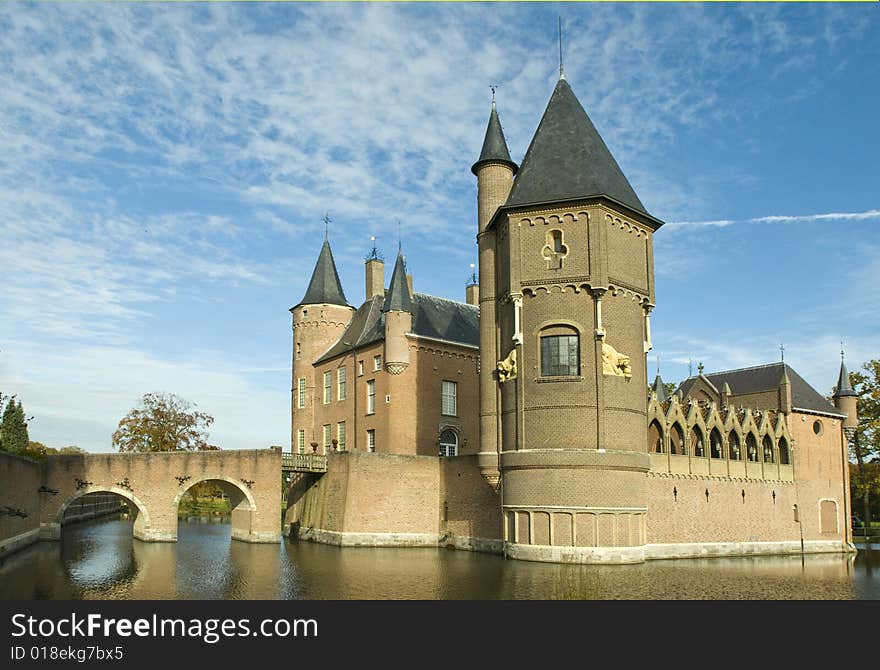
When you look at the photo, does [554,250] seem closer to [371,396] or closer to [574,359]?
[574,359]

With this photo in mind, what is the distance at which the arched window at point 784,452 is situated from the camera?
39.2 metres

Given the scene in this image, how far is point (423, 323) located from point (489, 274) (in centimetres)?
1062

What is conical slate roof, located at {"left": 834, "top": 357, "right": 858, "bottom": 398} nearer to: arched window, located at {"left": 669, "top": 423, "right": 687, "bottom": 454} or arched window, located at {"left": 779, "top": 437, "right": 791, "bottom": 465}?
arched window, located at {"left": 779, "top": 437, "right": 791, "bottom": 465}

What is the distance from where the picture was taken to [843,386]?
143ft

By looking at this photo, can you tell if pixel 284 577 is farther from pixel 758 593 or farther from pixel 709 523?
pixel 709 523

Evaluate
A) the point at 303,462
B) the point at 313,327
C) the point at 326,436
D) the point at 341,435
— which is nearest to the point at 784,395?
the point at 341,435

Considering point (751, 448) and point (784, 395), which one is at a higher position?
point (784, 395)

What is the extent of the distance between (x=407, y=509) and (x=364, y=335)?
12048mm

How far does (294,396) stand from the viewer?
48.9m

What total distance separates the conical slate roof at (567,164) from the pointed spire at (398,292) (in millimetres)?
10663

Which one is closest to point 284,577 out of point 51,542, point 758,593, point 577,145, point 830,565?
point 758,593

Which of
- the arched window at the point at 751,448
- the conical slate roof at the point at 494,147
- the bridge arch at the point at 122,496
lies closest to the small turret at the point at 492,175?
the conical slate roof at the point at 494,147

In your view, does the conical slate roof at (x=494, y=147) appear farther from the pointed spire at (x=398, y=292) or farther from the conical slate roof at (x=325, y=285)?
the conical slate roof at (x=325, y=285)
